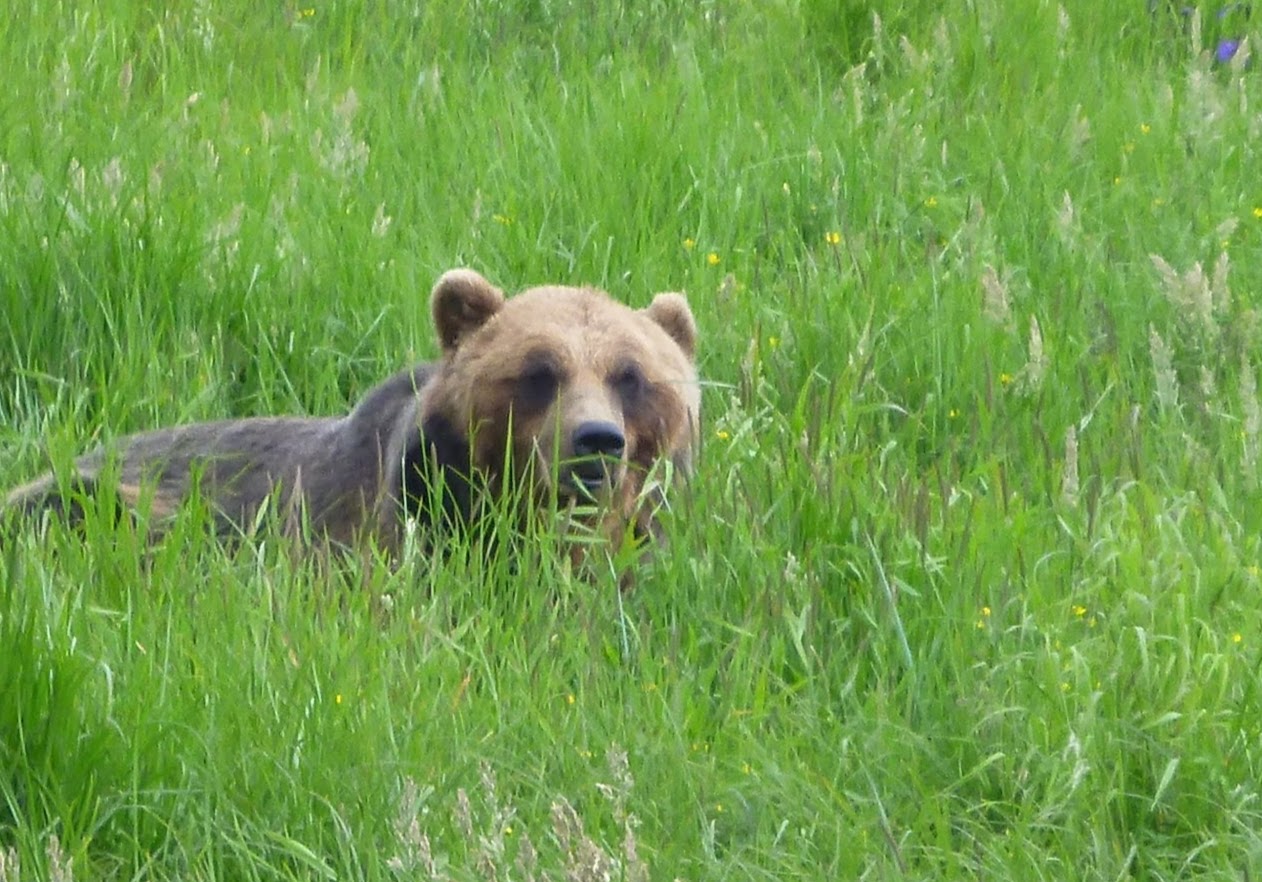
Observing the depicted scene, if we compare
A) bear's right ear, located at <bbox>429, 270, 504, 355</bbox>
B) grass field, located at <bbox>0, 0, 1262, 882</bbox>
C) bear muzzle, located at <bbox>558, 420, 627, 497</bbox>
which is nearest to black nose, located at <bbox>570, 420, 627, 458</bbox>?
bear muzzle, located at <bbox>558, 420, 627, 497</bbox>

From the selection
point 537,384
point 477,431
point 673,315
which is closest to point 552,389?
point 537,384

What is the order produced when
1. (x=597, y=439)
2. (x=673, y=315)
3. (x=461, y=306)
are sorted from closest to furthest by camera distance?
(x=597, y=439)
(x=461, y=306)
(x=673, y=315)

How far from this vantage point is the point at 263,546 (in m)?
3.90

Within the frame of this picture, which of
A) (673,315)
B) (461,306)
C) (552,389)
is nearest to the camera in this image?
(552,389)

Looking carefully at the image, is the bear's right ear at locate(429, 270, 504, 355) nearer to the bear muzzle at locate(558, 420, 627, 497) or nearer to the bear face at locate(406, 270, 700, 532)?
the bear face at locate(406, 270, 700, 532)

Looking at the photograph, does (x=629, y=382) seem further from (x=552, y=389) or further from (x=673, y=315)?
(x=673, y=315)

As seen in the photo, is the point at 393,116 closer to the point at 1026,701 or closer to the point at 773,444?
the point at 773,444

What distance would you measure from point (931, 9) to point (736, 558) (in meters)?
4.43

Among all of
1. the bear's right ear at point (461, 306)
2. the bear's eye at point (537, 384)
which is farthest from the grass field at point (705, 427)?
the bear's right ear at point (461, 306)

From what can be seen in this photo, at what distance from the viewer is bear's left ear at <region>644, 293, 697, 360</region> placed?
5.27 meters

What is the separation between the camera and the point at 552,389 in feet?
16.0

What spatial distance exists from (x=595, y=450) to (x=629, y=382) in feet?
1.22

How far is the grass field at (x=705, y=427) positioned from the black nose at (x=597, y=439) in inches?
9.5

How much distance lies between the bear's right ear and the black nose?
647 millimetres
